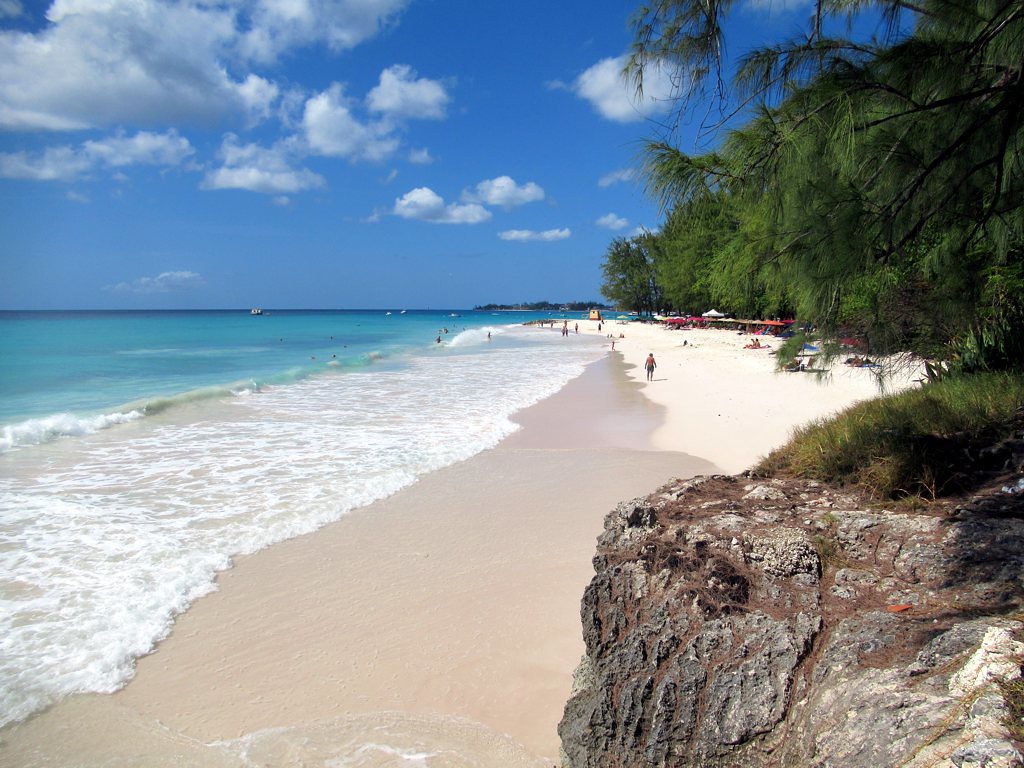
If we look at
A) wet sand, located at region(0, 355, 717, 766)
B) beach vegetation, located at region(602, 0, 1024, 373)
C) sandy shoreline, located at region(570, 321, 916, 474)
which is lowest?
wet sand, located at region(0, 355, 717, 766)

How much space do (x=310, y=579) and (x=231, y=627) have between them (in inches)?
38.3

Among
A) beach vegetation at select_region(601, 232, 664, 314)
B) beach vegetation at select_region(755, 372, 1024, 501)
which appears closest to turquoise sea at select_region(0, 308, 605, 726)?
beach vegetation at select_region(755, 372, 1024, 501)

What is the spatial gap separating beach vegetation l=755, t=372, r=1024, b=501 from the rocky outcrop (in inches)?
10.5

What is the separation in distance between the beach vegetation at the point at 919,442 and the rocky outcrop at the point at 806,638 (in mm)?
268

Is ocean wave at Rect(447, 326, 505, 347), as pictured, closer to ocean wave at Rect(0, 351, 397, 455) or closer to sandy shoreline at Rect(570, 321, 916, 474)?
sandy shoreline at Rect(570, 321, 916, 474)

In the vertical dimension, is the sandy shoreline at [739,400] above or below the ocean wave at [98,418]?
above

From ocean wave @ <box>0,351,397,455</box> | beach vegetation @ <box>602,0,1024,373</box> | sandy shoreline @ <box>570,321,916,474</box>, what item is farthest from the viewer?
ocean wave @ <box>0,351,397,455</box>

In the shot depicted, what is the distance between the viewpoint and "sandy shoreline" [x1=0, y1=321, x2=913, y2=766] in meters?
4.01

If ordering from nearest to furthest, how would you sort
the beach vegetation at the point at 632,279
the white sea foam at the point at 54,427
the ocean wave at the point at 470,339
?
the white sea foam at the point at 54,427 → the ocean wave at the point at 470,339 → the beach vegetation at the point at 632,279

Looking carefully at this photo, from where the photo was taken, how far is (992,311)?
232 inches

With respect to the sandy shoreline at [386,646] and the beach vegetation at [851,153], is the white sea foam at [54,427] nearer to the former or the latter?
the sandy shoreline at [386,646]

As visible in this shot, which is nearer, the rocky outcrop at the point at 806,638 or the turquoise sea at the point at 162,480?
the rocky outcrop at the point at 806,638

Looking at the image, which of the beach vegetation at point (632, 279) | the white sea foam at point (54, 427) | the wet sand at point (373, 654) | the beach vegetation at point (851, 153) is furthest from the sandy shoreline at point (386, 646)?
the beach vegetation at point (632, 279)

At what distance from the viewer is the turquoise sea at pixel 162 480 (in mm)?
5422
